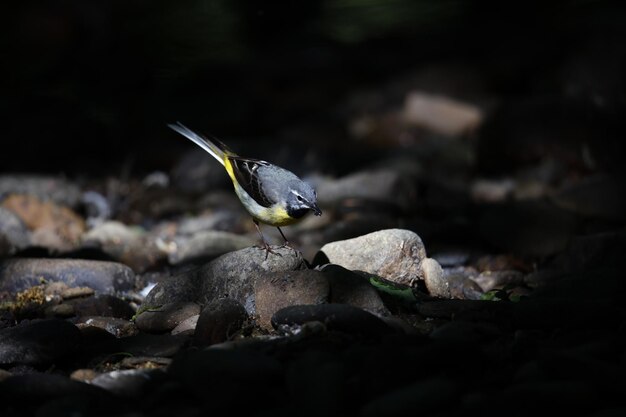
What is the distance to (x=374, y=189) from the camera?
7.99m

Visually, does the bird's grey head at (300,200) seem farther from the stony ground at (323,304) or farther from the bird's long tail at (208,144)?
the bird's long tail at (208,144)

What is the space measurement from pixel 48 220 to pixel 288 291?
3.57 metres

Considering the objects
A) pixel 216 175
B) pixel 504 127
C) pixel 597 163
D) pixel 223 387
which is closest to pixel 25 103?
pixel 216 175

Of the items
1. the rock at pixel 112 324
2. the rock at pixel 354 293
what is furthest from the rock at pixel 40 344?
the rock at pixel 354 293

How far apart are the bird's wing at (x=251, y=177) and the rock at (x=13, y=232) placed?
1.95 m

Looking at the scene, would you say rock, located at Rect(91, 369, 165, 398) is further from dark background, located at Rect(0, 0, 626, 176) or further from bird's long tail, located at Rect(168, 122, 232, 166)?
dark background, located at Rect(0, 0, 626, 176)

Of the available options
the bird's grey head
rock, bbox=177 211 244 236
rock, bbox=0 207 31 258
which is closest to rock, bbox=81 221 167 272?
rock, bbox=177 211 244 236

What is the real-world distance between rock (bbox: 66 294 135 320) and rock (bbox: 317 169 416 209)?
301 cm

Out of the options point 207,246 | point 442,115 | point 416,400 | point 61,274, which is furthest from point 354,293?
point 442,115

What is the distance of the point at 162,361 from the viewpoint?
411 cm

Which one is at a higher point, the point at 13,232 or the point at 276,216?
the point at 276,216

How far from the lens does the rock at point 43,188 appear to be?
799cm

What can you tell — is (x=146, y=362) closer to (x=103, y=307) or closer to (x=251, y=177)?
(x=103, y=307)

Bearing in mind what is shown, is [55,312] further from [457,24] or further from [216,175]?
[457,24]
